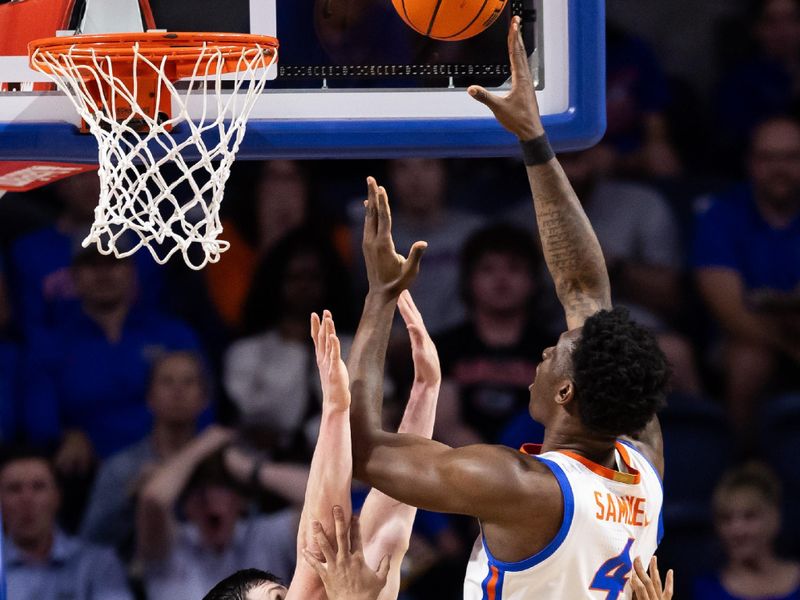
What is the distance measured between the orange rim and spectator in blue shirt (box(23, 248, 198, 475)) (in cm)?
224

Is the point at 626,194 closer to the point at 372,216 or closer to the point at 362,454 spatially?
the point at 372,216

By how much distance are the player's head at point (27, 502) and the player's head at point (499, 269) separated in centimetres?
186

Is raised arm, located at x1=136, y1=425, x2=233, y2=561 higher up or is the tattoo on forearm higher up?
the tattoo on forearm

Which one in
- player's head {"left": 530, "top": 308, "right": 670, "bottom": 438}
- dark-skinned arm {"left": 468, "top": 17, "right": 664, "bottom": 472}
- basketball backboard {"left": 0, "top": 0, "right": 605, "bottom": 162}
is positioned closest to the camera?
player's head {"left": 530, "top": 308, "right": 670, "bottom": 438}

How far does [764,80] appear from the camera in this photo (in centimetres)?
557

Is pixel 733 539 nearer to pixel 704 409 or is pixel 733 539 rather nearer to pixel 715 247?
pixel 704 409

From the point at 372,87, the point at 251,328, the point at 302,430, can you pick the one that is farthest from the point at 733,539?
the point at 372,87

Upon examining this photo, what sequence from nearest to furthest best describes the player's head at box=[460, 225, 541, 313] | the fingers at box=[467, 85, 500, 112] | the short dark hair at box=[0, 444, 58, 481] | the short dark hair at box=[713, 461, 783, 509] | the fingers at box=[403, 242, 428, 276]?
the fingers at box=[403, 242, 428, 276], the fingers at box=[467, 85, 500, 112], the short dark hair at box=[0, 444, 58, 481], the short dark hair at box=[713, 461, 783, 509], the player's head at box=[460, 225, 541, 313]

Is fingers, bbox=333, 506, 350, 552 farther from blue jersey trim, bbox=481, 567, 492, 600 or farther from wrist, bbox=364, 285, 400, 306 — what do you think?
wrist, bbox=364, 285, 400, 306

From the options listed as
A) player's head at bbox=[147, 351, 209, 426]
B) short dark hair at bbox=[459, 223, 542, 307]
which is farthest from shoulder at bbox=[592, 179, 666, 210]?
player's head at bbox=[147, 351, 209, 426]

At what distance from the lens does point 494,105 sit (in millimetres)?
2826

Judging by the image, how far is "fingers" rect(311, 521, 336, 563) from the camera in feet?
8.37

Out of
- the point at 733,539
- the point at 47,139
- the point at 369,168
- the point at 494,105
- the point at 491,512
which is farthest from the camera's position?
the point at 369,168

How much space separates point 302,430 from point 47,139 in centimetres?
218
